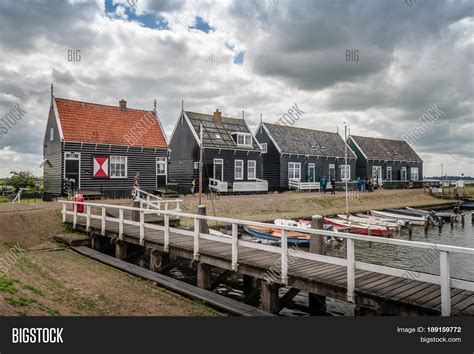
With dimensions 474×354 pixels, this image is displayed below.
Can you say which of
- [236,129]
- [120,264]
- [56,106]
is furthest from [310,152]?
[120,264]

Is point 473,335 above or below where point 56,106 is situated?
below

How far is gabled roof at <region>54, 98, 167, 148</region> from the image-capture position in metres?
26.0

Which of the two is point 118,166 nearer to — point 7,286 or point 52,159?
point 52,159

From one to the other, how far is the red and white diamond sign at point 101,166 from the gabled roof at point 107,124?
1.27 m

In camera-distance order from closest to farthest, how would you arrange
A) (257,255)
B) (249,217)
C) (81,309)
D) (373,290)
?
1. (373,290)
2. (81,309)
3. (257,255)
4. (249,217)

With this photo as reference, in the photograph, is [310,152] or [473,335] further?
[310,152]

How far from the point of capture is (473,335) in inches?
215

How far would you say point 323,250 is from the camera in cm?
838

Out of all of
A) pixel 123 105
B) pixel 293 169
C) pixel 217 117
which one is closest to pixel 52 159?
pixel 123 105

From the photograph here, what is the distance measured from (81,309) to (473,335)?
7.02m

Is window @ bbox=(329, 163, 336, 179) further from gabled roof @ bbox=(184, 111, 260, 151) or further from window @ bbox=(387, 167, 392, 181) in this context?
gabled roof @ bbox=(184, 111, 260, 151)

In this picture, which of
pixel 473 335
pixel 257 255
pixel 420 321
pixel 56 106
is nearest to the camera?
pixel 473 335

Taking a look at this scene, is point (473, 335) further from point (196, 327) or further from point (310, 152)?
point (310, 152)

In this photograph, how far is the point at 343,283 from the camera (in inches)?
270
